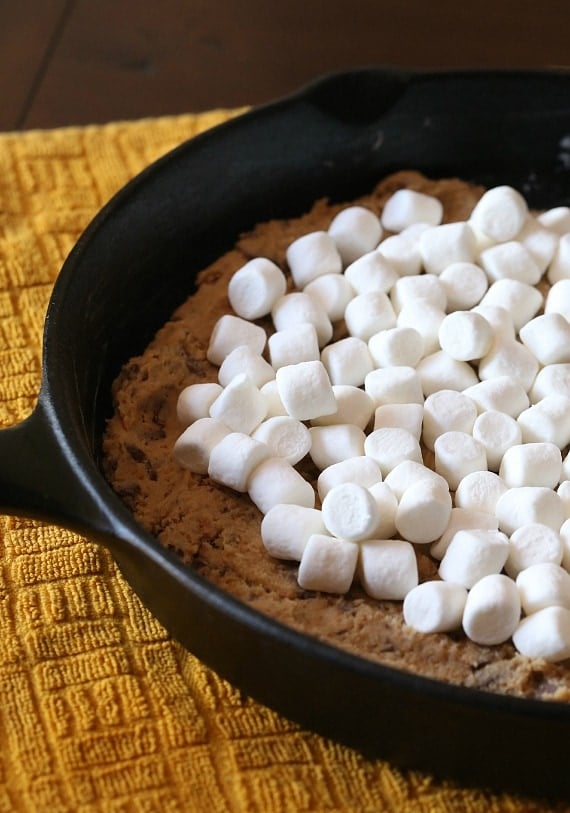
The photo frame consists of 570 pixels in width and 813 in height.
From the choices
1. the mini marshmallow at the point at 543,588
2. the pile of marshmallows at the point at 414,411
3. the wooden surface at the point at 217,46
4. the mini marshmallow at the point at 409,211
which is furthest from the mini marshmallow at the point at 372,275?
the wooden surface at the point at 217,46

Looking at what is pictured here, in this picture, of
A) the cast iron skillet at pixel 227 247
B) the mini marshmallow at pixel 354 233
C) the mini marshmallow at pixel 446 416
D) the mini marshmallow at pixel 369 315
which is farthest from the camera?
the mini marshmallow at pixel 354 233

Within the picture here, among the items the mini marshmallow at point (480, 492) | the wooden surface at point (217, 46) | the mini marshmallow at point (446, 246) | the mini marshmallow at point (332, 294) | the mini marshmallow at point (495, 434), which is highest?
the mini marshmallow at point (446, 246)

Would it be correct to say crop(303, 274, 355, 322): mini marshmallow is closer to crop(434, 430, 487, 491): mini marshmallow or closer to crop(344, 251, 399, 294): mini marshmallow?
crop(344, 251, 399, 294): mini marshmallow

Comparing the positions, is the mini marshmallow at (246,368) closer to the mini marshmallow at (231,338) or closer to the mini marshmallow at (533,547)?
the mini marshmallow at (231,338)

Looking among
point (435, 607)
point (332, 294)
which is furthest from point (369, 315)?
point (435, 607)

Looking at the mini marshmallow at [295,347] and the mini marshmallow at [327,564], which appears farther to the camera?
the mini marshmallow at [295,347]

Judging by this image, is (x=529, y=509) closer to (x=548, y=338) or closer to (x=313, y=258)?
(x=548, y=338)

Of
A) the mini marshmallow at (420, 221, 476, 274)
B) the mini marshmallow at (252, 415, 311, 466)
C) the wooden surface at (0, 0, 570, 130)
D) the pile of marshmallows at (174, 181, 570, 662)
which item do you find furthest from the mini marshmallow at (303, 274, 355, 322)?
the wooden surface at (0, 0, 570, 130)
